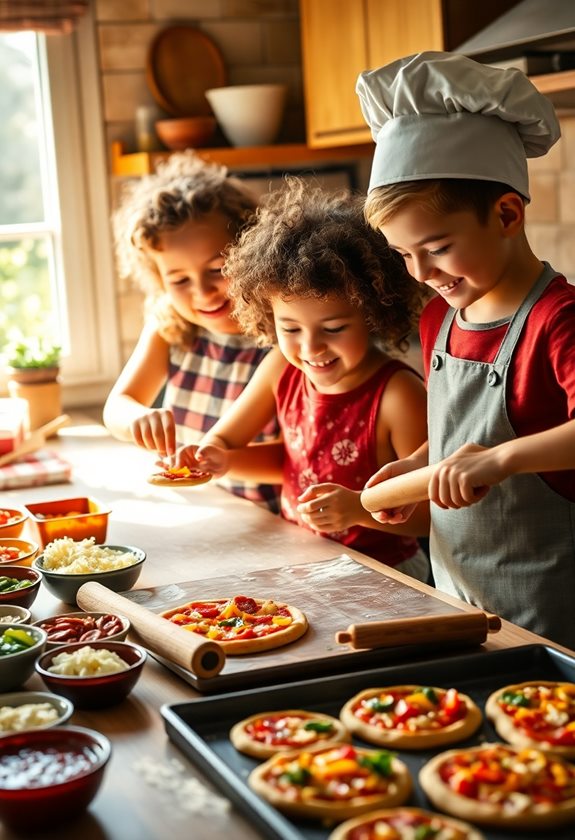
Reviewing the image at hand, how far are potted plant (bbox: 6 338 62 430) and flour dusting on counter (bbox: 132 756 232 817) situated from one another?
2.07m

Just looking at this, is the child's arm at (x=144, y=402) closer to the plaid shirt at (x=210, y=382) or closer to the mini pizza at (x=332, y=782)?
the plaid shirt at (x=210, y=382)

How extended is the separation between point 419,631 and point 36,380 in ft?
6.53

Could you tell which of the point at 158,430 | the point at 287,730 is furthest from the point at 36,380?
the point at 287,730

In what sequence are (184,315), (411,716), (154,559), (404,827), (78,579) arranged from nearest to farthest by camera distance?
(404,827) < (411,716) < (78,579) < (154,559) < (184,315)

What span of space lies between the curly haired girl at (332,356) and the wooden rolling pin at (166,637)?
433mm

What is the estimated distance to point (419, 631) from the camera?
1329mm

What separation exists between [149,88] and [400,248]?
2089 mm

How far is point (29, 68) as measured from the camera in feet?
11.3

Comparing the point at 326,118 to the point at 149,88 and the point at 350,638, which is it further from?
the point at 350,638

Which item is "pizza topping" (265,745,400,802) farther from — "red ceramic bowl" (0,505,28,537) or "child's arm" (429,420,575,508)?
"red ceramic bowl" (0,505,28,537)

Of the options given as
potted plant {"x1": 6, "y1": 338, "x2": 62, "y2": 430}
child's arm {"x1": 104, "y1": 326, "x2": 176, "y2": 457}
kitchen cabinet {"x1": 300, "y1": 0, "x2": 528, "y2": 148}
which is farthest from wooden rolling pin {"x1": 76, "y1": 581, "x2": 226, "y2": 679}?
kitchen cabinet {"x1": 300, "y1": 0, "x2": 528, "y2": 148}

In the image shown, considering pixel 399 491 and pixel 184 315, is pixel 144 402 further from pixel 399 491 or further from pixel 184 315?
pixel 399 491

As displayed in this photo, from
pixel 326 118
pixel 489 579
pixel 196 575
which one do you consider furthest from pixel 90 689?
pixel 326 118

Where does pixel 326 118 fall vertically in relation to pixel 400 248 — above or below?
above
